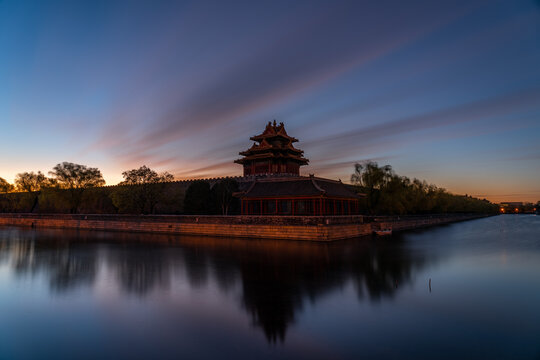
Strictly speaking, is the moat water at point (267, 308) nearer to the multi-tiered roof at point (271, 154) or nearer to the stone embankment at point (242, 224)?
the stone embankment at point (242, 224)

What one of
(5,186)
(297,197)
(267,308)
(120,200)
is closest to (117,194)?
(120,200)

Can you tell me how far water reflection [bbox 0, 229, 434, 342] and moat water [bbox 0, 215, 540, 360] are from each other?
3.0 inches

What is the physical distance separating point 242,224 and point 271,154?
1971cm

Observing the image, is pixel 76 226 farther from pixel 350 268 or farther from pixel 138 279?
pixel 350 268

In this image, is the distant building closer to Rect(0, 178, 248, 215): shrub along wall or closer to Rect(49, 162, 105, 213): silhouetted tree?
Rect(0, 178, 248, 215): shrub along wall

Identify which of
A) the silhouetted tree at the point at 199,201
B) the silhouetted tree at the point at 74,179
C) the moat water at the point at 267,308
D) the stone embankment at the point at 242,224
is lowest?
Answer: the moat water at the point at 267,308

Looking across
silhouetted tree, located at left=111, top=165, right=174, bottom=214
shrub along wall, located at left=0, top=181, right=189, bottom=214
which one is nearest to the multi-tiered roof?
shrub along wall, located at left=0, top=181, right=189, bottom=214

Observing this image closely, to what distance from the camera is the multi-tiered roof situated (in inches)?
1973

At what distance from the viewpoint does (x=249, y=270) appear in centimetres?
1584

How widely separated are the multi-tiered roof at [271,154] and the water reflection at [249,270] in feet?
86.5

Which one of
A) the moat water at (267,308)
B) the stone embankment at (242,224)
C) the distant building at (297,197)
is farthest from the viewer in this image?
the distant building at (297,197)

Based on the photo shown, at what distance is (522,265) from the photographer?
19328 millimetres

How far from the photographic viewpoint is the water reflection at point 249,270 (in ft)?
37.4

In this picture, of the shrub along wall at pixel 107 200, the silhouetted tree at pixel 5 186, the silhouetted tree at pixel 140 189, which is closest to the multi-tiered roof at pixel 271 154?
the shrub along wall at pixel 107 200
